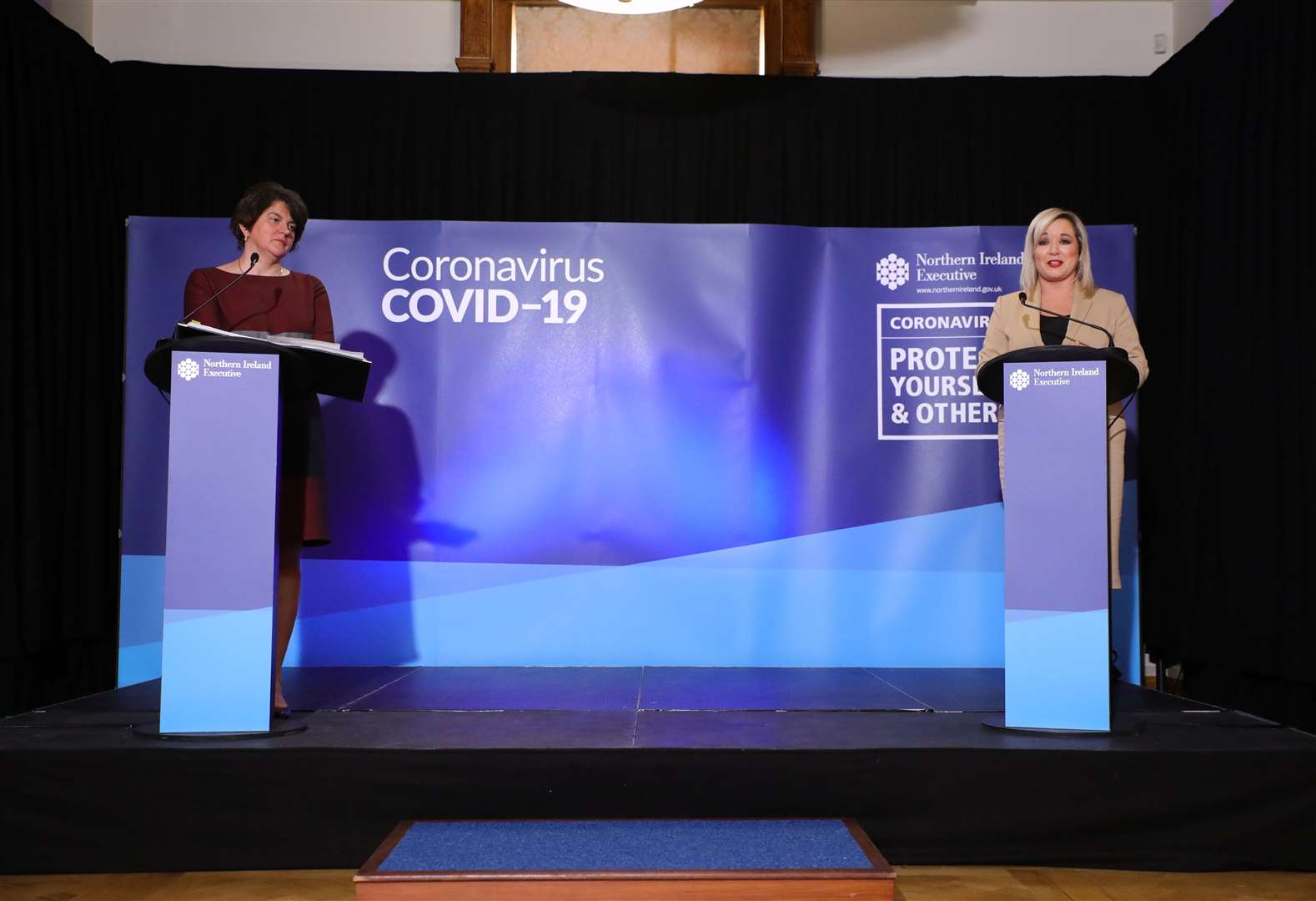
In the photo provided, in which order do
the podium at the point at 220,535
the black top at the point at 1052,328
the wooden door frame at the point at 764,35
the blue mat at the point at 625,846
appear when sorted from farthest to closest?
the wooden door frame at the point at 764,35
the black top at the point at 1052,328
the podium at the point at 220,535
the blue mat at the point at 625,846

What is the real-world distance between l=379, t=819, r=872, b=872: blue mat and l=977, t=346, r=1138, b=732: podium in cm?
69

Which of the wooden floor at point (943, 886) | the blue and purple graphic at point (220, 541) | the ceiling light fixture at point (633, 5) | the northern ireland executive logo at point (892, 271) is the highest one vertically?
the ceiling light fixture at point (633, 5)

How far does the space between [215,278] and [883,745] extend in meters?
2.21

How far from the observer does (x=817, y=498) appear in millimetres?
4078

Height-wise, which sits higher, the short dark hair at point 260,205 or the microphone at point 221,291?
the short dark hair at point 260,205

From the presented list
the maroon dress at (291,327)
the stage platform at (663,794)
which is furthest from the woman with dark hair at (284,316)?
the stage platform at (663,794)

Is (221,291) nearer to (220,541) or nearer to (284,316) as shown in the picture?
(284,316)

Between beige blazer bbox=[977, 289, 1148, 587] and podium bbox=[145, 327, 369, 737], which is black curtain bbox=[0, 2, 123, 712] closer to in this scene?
podium bbox=[145, 327, 369, 737]

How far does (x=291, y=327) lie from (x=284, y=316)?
0.04 meters

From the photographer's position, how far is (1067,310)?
3.63 m

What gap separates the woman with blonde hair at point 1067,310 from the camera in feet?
11.3

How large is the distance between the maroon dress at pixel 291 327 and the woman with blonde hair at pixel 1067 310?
7.03ft

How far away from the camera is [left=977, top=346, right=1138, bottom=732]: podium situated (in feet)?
8.26

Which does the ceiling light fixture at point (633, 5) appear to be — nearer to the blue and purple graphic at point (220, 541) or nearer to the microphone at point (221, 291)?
the microphone at point (221, 291)
